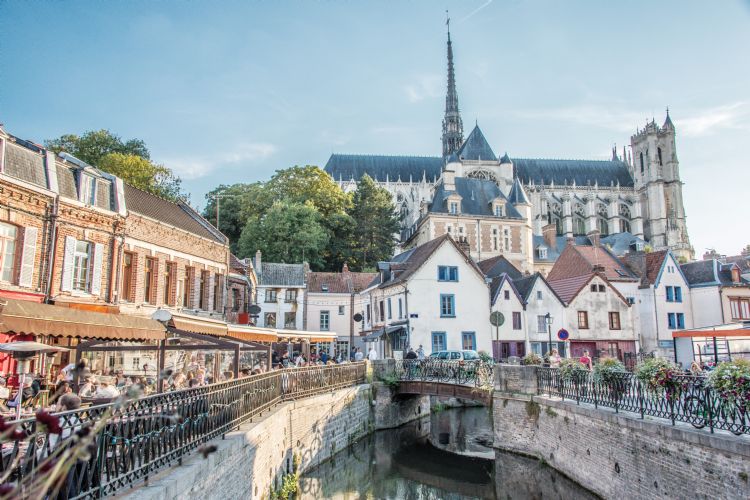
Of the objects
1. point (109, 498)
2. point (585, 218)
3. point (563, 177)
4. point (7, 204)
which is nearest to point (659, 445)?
point (109, 498)

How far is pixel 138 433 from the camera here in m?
7.10

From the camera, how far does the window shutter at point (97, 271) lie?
18061 millimetres

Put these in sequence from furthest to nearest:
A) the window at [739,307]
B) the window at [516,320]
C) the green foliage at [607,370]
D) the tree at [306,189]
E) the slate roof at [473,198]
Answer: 1. the slate roof at [473,198]
2. the tree at [306,189]
3. the window at [739,307]
4. the window at [516,320]
5. the green foliage at [607,370]

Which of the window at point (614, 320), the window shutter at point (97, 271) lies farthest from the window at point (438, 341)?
the window shutter at point (97, 271)

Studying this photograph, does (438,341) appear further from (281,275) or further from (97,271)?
(97,271)

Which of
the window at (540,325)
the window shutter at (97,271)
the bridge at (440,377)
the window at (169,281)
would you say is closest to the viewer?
the window shutter at (97,271)

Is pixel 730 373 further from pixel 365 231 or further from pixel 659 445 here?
pixel 365 231

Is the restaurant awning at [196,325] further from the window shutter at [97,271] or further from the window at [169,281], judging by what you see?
the window at [169,281]

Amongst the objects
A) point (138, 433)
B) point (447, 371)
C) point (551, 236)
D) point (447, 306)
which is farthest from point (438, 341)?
point (551, 236)

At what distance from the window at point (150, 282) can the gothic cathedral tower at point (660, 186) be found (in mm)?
97987

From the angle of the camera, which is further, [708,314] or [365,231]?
[365,231]

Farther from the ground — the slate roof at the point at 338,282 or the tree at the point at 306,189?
the tree at the point at 306,189

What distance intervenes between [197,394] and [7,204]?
982cm

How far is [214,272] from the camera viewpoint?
26109 millimetres
